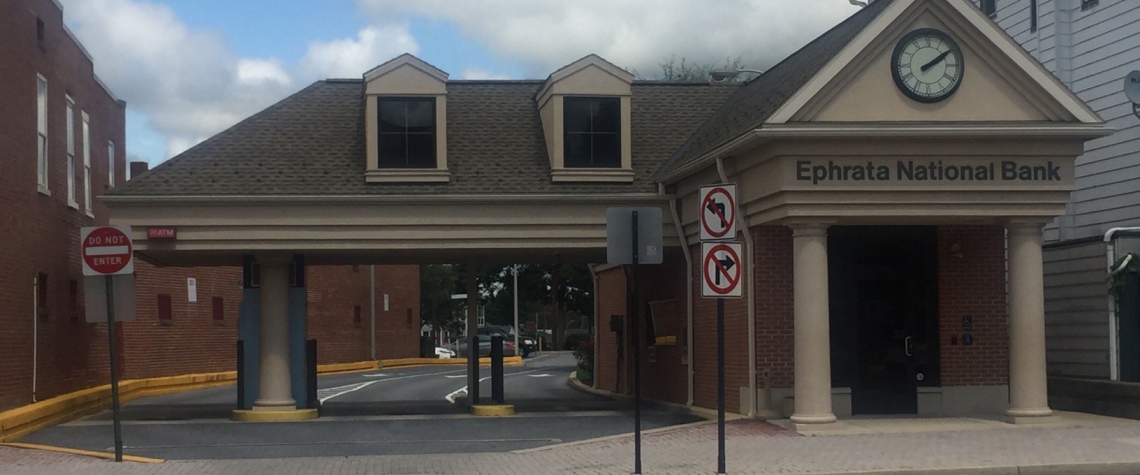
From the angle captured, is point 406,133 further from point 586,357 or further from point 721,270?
point 586,357

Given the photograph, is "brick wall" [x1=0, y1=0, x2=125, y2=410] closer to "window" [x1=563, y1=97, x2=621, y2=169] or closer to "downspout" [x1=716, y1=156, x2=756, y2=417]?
"window" [x1=563, y1=97, x2=621, y2=169]

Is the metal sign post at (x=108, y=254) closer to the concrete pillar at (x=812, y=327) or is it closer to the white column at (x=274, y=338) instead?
the white column at (x=274, y=338)

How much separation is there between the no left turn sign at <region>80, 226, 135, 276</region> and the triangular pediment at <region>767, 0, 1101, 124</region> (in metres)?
8.20

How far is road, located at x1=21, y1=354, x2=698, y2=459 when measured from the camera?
15836mm

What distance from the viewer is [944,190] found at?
16859mm

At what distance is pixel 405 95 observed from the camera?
2083cm

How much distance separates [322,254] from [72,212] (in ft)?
17.3

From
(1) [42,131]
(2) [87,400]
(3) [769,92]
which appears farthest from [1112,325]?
(1) [42,131]

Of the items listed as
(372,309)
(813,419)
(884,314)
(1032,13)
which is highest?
(1032,13)

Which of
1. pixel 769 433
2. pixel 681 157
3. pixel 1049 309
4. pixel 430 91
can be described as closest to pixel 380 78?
pixel 430 91

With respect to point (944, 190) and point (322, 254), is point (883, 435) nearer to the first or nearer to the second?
point (944, 190)

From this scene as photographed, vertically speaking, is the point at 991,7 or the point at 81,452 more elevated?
the point at 991,7

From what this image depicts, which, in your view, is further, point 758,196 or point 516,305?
point 516,305

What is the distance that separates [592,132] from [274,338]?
6.00 metres
